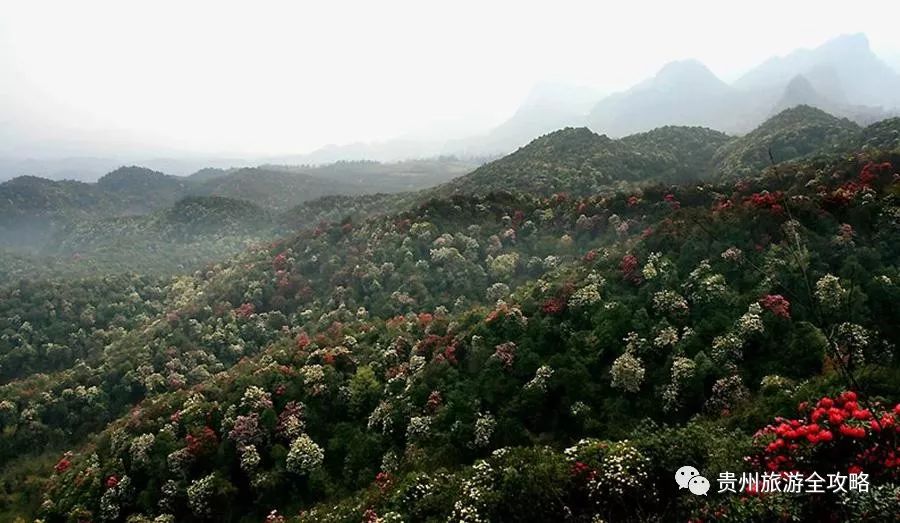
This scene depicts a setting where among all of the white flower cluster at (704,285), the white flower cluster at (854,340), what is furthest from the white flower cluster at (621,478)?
the white flower cluster at (704,285)

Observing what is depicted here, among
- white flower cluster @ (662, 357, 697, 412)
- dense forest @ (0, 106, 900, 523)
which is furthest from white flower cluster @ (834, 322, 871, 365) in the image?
white flower cluster @ (662, 357, 697, 412)

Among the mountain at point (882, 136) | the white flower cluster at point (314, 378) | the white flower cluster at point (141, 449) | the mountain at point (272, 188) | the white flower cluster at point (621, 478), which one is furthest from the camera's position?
the mountain at point (272, 188)

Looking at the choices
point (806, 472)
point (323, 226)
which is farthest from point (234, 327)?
point (806, 472)

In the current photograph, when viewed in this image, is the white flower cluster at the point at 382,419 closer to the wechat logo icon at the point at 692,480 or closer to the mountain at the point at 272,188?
the wechat logo icon at the point at 692,480

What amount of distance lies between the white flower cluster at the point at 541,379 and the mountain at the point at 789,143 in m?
49.2

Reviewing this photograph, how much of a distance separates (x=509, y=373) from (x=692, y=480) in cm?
1084

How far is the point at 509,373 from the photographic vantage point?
22.1 meters

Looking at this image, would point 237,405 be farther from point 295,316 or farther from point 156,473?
point 295,316

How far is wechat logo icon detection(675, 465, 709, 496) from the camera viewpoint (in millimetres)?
11155

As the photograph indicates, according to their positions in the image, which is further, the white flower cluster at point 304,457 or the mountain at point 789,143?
the mountain at point 789,143

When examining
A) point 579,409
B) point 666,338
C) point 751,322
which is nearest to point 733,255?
point 751,322

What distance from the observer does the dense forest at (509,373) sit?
512 inches

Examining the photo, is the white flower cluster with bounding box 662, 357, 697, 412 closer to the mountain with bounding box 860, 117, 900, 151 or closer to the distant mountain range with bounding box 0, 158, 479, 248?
the mountain with bounding box 860, 117, 900, 151

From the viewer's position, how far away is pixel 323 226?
58219 mm
